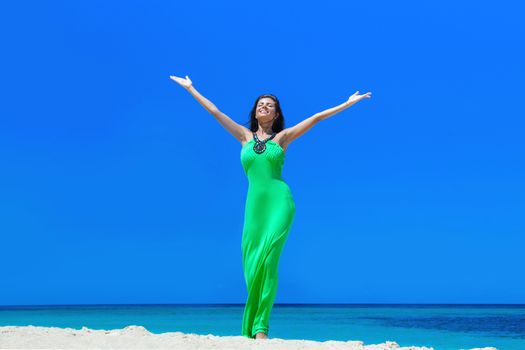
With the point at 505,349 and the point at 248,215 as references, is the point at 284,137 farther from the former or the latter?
the point at 505,349

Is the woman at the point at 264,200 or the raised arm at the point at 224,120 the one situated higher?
the raised arm at the point at 224,120

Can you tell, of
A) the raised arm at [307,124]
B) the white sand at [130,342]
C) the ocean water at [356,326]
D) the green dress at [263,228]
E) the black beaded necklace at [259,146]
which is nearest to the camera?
the white sand at [130,342]

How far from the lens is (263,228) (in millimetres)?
7336

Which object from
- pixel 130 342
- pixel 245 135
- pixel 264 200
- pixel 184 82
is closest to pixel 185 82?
pixel 184 82

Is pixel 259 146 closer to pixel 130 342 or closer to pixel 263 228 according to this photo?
pixel 263 228

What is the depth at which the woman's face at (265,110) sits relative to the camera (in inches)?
302

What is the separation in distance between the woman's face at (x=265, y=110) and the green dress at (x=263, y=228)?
1.02 feet

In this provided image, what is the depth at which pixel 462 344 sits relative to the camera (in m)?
16.9

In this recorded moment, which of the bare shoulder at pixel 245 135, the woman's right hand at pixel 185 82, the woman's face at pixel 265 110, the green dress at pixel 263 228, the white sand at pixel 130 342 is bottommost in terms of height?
the white sand at pixel 130 342

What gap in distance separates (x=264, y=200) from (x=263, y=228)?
0.95ft

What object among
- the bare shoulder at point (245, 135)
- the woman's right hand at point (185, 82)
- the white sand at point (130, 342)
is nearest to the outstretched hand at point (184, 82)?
the woman's right hand at point (185, 82)

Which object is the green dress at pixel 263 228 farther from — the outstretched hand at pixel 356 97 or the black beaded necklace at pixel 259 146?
the outstretched hand at pixel 356 97

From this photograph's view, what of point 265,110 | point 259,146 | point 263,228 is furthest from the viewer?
point 265,110

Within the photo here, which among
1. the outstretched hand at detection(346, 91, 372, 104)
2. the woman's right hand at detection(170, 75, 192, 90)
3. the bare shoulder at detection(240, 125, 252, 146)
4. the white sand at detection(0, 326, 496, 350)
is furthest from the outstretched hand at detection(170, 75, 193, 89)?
the white sand at detection(0, 326, 496, 350)
